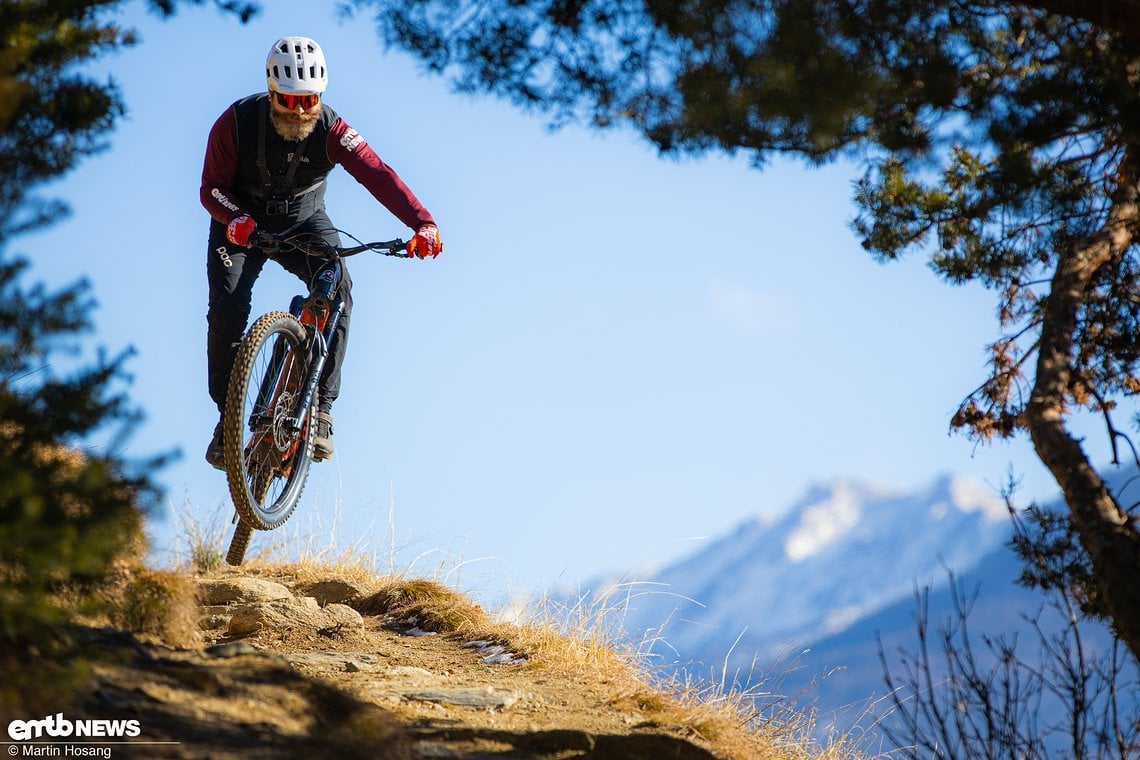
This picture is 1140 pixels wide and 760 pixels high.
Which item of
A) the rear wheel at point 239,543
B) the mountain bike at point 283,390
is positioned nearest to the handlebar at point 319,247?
the mountain bike at point 283,390

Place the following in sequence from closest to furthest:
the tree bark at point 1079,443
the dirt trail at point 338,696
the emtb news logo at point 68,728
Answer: the emtb news logo at point 68,728 → the dirt trail at point 338,696 → the tree bark at point 1079,443

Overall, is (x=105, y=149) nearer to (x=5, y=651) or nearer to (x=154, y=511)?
(x=154, y=511)

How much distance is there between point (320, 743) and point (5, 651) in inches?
41.4

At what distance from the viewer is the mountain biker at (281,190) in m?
6.53

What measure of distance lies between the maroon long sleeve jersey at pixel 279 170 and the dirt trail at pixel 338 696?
2.32m

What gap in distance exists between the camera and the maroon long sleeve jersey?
667cm

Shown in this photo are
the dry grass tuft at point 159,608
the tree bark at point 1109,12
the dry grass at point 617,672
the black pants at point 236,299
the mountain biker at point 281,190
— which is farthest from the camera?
the black pants at point 236,299

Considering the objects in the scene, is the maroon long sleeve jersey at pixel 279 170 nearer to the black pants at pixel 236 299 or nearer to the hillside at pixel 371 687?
the black pants at pixel 236 299

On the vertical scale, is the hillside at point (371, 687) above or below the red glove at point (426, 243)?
below

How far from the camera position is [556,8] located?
5.16 metres

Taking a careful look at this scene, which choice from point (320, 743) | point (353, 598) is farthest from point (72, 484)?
point (353, 598)

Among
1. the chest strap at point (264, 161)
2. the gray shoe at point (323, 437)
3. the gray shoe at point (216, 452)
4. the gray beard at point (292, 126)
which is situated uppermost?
the gray beard at point (292, 126)

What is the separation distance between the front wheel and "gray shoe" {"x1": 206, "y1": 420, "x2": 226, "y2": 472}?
0.37ft

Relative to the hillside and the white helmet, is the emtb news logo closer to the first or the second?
the hillside
